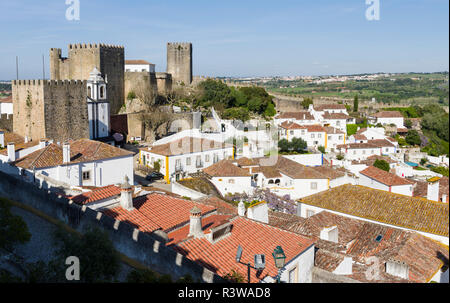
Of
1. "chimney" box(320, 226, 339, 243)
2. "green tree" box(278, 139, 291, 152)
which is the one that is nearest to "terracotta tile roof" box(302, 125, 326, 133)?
"green tree" box(278, 139, 291, 152)

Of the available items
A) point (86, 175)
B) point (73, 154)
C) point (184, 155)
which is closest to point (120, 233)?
point (86, 175)

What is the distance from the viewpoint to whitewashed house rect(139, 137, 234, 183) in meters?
21.4

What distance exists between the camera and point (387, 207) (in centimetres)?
1279

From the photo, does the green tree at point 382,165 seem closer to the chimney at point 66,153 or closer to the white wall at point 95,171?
the white wall at point 95,171

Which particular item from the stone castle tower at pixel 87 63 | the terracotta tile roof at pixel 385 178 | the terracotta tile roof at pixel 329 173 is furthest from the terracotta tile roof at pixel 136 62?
the terracotta tile roof at pixel 385 178

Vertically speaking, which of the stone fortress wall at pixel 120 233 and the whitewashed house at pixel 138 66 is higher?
the whitewashed house at pixel 138 66

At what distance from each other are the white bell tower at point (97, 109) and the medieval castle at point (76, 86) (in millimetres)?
497

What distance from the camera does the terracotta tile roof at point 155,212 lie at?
8.34m

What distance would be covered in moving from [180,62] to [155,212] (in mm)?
32912

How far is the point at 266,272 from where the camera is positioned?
6.76 m

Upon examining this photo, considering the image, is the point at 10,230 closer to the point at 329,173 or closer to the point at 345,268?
the point at 345,268
